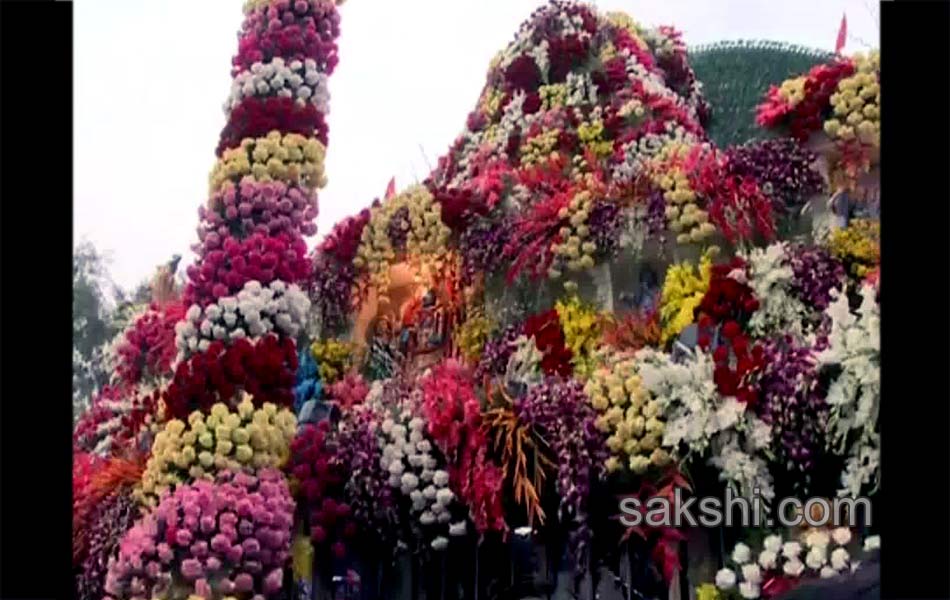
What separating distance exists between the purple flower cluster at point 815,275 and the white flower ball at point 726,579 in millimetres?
482

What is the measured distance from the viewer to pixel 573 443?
2.73 meters

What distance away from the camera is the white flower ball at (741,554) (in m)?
2.57

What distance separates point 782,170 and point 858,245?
210 millimetres

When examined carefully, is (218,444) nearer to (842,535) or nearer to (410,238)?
(410,238)

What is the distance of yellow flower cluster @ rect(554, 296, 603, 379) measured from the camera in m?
2.80

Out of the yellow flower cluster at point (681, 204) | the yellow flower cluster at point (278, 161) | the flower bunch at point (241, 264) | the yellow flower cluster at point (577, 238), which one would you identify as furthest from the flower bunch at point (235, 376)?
the yellow flower cluster at point (681, 204)

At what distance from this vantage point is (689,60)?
289cm

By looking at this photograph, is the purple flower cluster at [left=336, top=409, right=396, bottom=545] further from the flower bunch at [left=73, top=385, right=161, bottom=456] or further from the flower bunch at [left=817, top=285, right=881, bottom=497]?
the flower bunch at [left=817, top=285, right=881, bottom=497]

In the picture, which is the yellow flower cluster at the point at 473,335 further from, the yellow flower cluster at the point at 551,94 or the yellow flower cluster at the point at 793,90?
the yellow flower cluster at the point at 793,90

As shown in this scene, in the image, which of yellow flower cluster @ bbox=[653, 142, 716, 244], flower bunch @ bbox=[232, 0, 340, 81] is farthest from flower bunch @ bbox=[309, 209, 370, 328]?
yellow flower cluster @ bbox=[653, 142, 716, 244]

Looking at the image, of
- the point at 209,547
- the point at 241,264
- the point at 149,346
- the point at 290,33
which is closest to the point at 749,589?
the point at 209,547

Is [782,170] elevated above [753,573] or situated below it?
above

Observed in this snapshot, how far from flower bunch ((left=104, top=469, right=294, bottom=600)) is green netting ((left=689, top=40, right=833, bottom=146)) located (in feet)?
3.78
